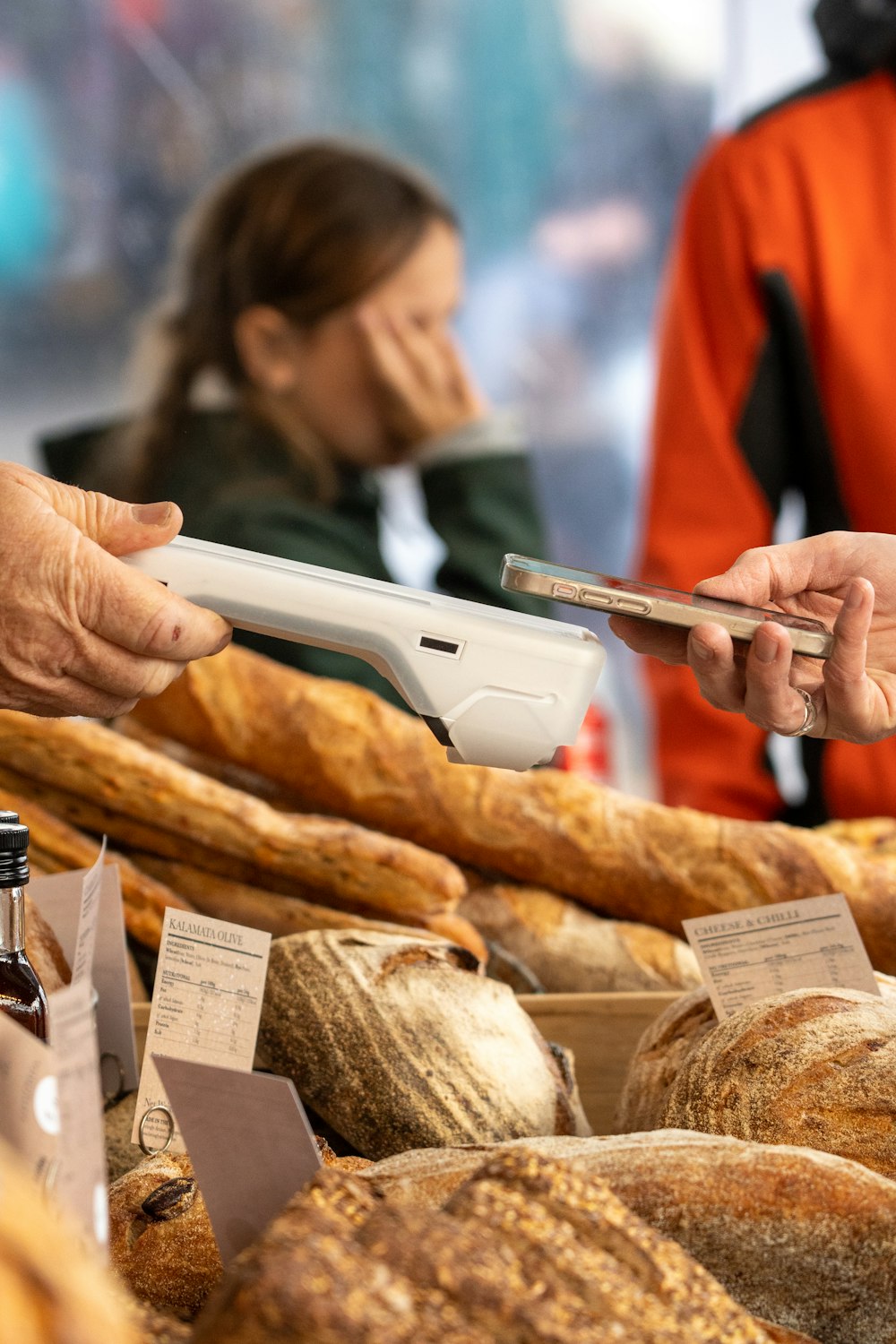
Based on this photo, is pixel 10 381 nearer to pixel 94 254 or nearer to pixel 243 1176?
pixel 94 254

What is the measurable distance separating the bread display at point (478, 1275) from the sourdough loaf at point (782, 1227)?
83 mm

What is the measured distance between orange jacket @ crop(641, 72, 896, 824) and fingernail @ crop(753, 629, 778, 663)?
136cm

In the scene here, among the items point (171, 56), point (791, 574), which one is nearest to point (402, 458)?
point (171, 56)

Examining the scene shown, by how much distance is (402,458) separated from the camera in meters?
2.64

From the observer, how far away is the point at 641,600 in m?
0.80

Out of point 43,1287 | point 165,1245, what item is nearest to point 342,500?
point 165,1245

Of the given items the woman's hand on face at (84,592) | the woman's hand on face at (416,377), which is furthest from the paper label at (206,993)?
the woman's hand on face at (416,377)

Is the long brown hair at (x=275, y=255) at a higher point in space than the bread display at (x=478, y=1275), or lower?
higher

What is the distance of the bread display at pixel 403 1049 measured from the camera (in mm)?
841

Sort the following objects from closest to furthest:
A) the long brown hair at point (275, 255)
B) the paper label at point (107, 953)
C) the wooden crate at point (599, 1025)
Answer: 1. the paper label at point (107, 953)
2. the wooden crate at point (599, 1025)
3. the long brown hair at point (275, 255)

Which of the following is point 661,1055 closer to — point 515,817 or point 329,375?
point 515,817

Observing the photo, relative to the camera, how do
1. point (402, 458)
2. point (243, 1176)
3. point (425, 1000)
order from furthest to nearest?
point (402, 458)
point (425, 1000)
point (243, 1176)

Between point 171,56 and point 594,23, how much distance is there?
1.06 meters

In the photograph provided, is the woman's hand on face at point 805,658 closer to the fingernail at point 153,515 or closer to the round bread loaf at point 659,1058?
the round bread loaf at point 659,1058
